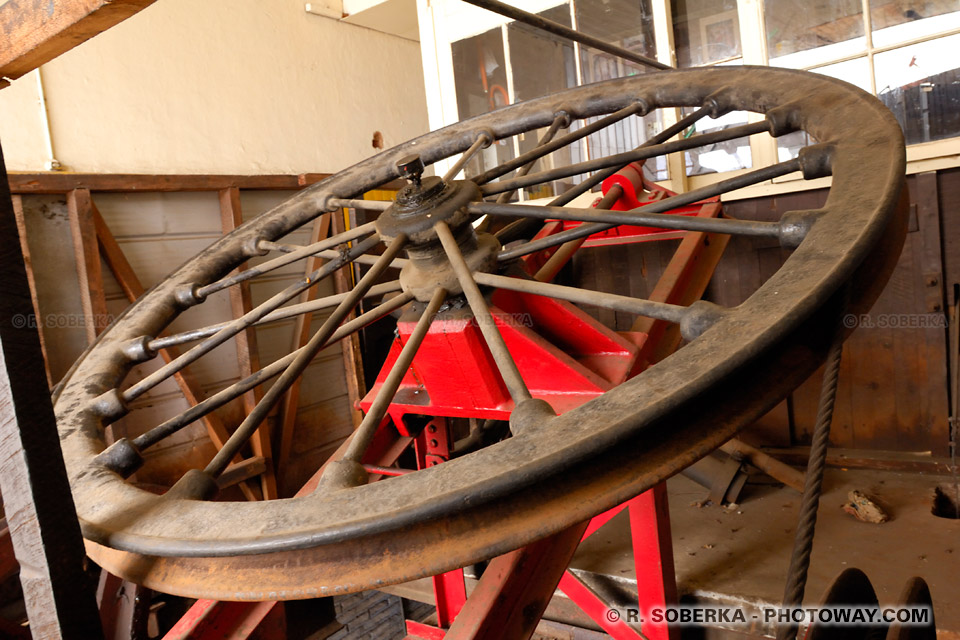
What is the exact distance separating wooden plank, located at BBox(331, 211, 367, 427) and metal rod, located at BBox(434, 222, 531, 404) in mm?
3321

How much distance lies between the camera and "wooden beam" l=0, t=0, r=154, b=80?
0.79 m

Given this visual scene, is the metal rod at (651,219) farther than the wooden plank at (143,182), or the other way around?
the wooden plank at (143,182)

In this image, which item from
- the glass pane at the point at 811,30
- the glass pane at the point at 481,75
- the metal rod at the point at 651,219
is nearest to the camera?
the metal rod at the point at 651,219

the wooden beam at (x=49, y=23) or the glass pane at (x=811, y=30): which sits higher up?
the glass pane at (x=811, y=30)

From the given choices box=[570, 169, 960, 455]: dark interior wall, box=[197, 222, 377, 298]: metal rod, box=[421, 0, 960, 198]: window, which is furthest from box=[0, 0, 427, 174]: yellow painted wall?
box=[570, 169, 960, 455]: dark interior wall

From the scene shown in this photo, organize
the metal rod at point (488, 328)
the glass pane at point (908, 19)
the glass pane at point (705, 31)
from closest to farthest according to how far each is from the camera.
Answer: the metal rod at point (488, 328) → the glass pane at point (908, 19) → the glass pane at point (705, 31)

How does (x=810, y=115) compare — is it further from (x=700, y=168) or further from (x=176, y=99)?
(x=176, y=99)

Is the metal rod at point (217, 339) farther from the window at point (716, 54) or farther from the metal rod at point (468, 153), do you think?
the window at point (716, 54)

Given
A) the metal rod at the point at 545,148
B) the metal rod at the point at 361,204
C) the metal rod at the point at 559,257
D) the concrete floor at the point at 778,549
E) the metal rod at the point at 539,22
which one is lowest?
the concrete floor at the point at 778,549

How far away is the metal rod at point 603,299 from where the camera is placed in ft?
3.22

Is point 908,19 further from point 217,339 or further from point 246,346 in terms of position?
point 246,346

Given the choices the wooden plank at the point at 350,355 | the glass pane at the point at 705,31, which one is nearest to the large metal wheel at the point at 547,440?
the glass pane at the point at 705,31

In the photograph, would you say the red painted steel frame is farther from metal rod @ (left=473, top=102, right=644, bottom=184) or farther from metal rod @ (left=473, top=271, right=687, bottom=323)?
metal rod @ (left=473, top=102, right=644, bottom=184)

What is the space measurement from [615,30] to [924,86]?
1505mm
